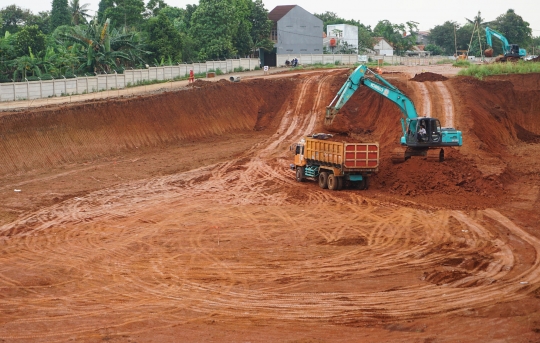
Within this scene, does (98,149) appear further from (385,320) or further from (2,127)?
(385,320)

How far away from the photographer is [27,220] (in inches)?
1067

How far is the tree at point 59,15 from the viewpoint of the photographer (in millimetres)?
82250

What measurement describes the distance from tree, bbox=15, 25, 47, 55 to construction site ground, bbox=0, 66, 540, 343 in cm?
1097

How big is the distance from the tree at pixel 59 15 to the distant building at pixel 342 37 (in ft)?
128

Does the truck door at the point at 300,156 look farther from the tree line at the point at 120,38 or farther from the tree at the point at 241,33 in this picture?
the tree at the point at 241,33

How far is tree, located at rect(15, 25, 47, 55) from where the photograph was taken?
171 ft

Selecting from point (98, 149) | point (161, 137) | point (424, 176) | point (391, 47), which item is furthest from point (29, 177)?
point (391, 47)

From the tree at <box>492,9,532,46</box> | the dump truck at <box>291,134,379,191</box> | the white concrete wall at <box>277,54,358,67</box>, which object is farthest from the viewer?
the tree at <box>492,9,532,46</box>

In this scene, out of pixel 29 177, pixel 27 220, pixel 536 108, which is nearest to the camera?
pixel 27 220

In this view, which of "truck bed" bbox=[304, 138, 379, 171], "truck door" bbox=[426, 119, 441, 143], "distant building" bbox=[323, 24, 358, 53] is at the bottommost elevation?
"truck bed" bbox=[304, 138, 379, 171]

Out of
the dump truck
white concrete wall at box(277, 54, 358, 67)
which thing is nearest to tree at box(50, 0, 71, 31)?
white concrete wall at box(277, 54, 358, 67)

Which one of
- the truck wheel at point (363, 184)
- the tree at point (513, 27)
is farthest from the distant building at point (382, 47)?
the truck wheel at point (363, 184)

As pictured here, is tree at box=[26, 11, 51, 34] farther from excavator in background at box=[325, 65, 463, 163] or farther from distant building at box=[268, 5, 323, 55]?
excavator in background at box=[325, 65, 463, 163]

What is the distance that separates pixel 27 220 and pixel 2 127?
11264 millimetres
